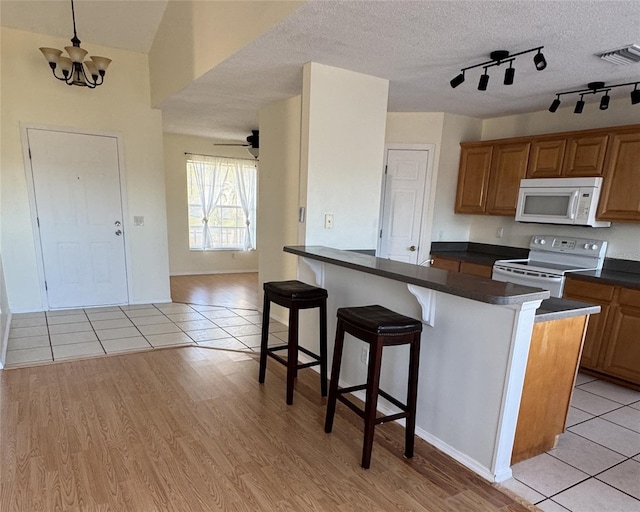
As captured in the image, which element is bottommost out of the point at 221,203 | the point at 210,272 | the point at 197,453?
the point at 210,272

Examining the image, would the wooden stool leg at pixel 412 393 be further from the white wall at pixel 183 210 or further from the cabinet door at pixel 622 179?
the white wall at pixel 183 210

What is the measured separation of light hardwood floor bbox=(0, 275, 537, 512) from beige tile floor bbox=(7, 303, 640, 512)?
0.91 ft

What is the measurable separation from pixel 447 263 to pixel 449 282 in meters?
2.48

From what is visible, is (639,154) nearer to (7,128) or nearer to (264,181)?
(264,181)

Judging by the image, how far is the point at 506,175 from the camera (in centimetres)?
389

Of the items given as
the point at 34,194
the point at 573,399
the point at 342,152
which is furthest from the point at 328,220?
the point at 34,194

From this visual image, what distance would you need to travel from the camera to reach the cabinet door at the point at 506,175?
12.4ft

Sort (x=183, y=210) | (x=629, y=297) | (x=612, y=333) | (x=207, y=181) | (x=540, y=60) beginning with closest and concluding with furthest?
(x=540, y=60) < (x=629, y=297) < (x=612, y=333) < (x=183, y=210) < (x=207, y=181)

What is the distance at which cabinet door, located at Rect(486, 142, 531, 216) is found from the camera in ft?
12.4

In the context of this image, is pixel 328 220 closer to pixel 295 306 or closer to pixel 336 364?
pixel 295 306

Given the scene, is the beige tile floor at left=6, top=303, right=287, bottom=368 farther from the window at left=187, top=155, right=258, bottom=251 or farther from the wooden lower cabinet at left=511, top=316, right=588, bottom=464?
A: the window at left=187, top=155, right=258, bottom=251

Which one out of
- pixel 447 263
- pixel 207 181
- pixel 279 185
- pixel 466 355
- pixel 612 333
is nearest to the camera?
pixel 466 355

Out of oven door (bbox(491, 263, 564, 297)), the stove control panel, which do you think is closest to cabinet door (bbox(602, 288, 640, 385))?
oven door (bbox(491, 263, 564, 297))

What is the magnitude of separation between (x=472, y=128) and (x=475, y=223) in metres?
1.10
